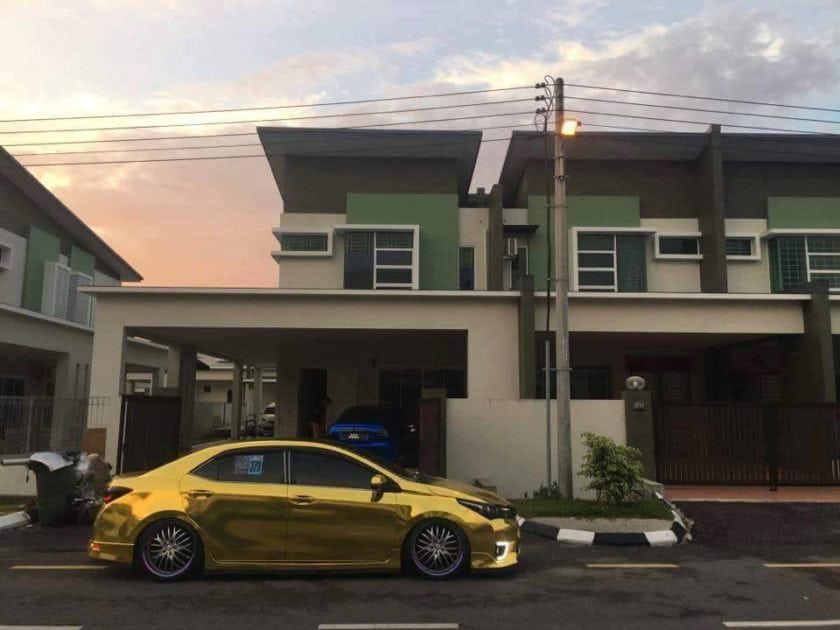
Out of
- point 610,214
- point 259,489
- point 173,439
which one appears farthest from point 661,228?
point 259,489

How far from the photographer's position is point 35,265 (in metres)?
22.8

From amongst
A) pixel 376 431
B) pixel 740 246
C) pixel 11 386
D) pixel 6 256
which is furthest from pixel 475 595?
pixel 11 386

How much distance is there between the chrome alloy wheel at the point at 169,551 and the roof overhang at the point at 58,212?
18.6 m

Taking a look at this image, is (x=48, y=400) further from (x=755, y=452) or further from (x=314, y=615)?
(x=755, y=452)

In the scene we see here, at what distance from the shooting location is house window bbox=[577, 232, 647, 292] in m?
20.5

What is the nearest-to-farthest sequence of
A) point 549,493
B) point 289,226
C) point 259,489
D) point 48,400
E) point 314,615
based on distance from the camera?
point 314,615 → point 259,489 → point 549,493 → point 48,400 → point 289,226

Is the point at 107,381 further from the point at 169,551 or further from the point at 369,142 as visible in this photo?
the point at 369,142

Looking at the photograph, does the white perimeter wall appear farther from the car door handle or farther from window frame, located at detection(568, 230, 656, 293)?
window frame, located at detection(568, 230, 656, 293)

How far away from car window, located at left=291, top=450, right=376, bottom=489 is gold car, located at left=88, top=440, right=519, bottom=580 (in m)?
0.01

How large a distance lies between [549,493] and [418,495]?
5.45 meters

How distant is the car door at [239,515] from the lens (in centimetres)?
656

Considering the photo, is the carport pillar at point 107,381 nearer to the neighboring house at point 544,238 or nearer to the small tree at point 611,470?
the neighboring house at point 544,238

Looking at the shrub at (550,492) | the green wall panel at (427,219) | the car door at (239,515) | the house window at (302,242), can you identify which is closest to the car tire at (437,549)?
the car door at (239,515)

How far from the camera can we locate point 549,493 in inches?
456
